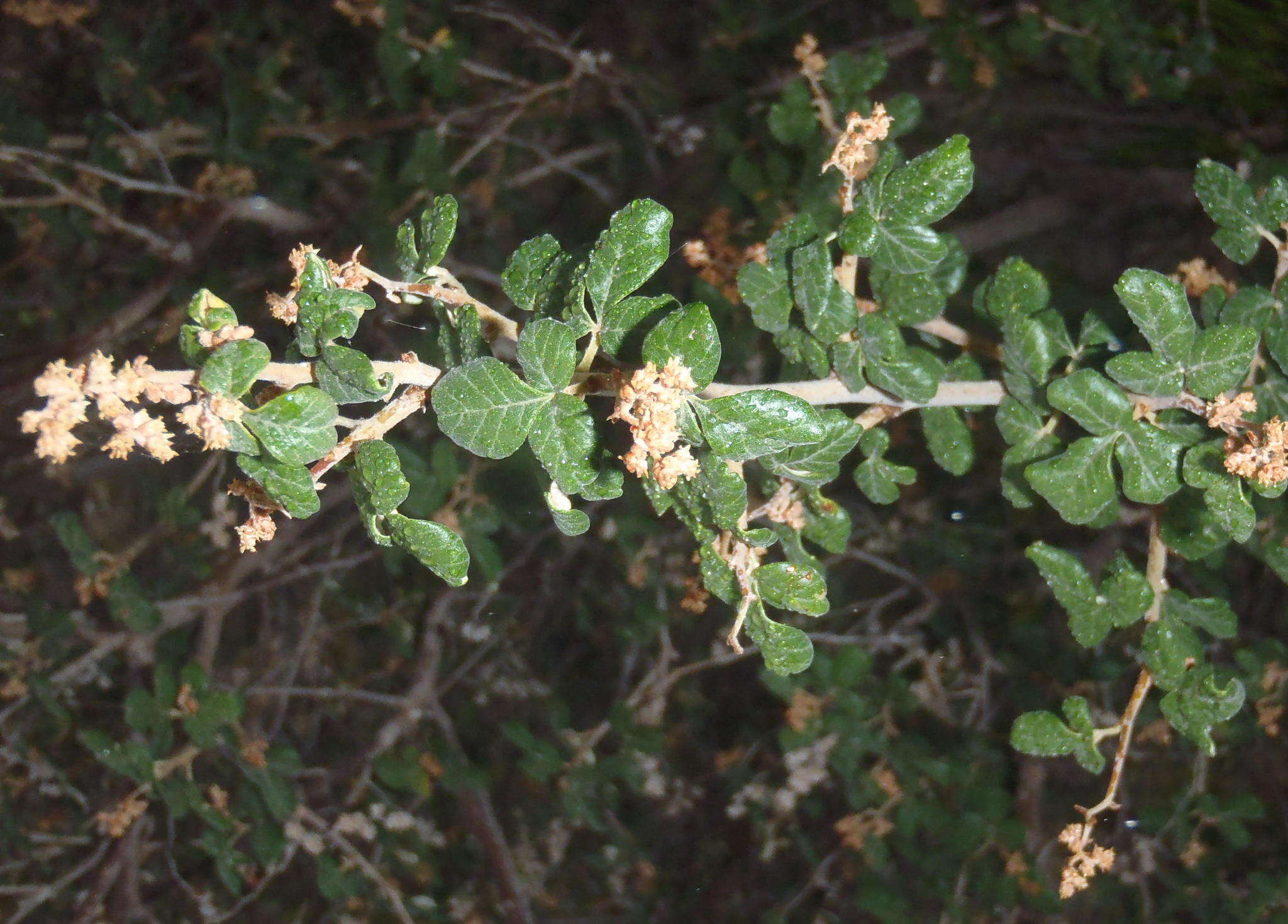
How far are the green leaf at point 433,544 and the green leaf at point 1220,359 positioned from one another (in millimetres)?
614

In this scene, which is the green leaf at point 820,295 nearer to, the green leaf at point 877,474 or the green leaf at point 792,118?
the green leaf at point 877,474

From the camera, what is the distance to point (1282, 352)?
3.06ft

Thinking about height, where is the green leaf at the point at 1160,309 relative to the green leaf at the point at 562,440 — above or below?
below

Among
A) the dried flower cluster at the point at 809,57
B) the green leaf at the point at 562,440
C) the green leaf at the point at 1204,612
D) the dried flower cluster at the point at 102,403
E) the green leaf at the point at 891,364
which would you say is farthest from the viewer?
the dried flower cluster at the point at 809,57

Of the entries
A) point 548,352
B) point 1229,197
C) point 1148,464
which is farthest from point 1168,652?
point 548,352

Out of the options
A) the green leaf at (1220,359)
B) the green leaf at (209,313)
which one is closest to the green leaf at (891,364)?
the green leaf at (1220,359)

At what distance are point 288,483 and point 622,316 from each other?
258 millimetres

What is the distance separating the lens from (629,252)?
718 mm

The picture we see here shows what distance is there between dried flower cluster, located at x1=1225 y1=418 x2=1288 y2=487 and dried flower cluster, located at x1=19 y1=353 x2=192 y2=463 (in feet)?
2.47

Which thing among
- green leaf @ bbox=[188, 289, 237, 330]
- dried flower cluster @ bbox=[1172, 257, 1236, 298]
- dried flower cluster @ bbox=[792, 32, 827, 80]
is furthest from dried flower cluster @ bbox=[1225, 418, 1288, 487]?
green leaf @ bbox=[188, 289, 237, 330]

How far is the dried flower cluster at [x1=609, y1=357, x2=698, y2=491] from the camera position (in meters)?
0.64

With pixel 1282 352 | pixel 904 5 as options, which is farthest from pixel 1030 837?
pixel 904 5

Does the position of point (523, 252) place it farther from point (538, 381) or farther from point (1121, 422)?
point (1121, 422)

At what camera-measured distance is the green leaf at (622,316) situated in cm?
73
